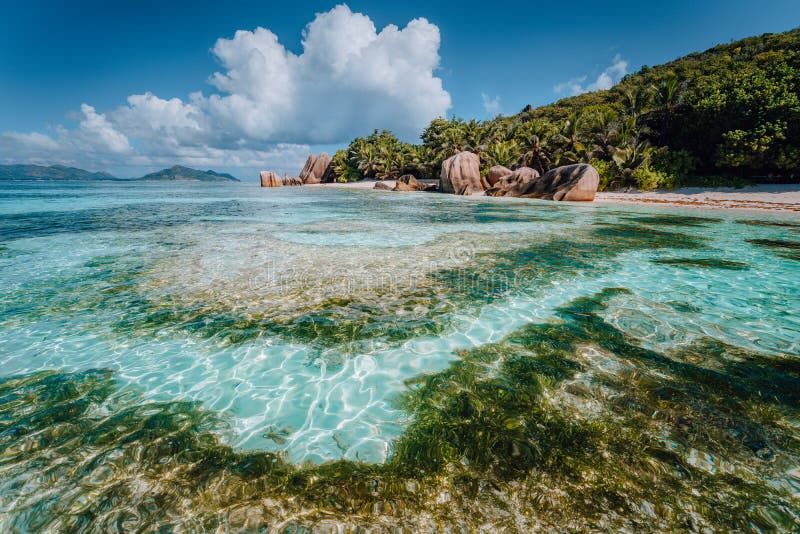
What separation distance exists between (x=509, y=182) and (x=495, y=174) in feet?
14.6

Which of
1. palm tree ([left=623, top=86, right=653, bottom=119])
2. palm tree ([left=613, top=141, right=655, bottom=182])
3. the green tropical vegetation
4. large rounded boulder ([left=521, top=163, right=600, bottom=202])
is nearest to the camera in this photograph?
the green tropical vegetation

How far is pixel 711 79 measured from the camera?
1382 inches

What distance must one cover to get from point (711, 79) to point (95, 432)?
169 ft

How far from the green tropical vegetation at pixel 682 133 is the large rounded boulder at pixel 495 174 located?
3868 millimetres

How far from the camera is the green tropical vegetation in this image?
23.7 metres

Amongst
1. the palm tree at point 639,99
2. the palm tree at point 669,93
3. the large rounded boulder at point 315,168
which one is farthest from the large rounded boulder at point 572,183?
the large rounded boulder at point 315,168

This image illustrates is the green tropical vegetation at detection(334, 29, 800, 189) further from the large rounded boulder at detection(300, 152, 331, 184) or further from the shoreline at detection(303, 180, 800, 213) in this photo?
the large rounded boulder at detection(300, 152, 331, 184)

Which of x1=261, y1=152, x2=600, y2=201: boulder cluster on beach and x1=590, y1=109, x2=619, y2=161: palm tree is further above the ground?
x1=590, y1=109, x2=619, y2=161: palm tree

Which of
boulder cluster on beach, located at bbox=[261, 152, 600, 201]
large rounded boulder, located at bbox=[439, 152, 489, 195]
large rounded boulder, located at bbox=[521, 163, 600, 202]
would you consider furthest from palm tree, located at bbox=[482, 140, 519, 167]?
large rounded boulder, located at bbox=[521, 163, 600, 202]

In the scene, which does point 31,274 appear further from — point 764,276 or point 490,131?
point 490,131

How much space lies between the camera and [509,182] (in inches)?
1330

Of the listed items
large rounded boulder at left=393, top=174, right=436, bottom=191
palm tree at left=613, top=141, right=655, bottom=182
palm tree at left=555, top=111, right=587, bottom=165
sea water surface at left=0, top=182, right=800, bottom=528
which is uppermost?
palm tree at left=555, top=111, right=587, bottom=165

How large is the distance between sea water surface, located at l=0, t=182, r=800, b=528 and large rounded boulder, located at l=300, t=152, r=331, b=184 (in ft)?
210

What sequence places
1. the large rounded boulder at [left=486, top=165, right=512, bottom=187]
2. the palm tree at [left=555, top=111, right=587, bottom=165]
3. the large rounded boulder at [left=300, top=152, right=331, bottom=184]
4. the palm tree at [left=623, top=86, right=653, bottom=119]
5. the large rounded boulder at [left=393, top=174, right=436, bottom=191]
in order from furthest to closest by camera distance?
1. the large rounded boulder at [left=300, top=152, right=331, bottom=184]
2. the large rounded boulder at [left=393, top=174, right=436, bottom=191]
3. the large rounded boulder at [left=486, top=165, right=512, bottom=187]
4. the palm tree at [left=555, top=111, right=587, bottom=165]
5. the palm tree at [left=623, top=86, right=653, bottom=119]
